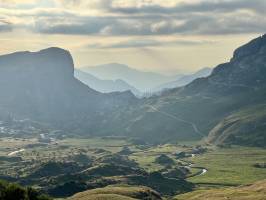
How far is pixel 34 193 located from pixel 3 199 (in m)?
14.5

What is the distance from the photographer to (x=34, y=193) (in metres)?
195

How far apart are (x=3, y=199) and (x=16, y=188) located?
5.72 m

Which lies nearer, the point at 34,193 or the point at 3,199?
the point at 3,199

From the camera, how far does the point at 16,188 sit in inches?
7333

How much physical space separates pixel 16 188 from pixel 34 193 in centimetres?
1058

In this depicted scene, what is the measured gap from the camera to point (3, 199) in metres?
183
